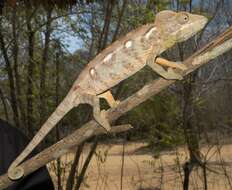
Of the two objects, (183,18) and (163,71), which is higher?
(183,18)

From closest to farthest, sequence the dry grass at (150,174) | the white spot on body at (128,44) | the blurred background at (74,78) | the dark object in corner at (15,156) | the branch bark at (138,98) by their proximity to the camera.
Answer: the branch bark at (138,98), the white spot on body at (128,44), the dark object in corner at (15,156), the blurred background at (74,78), the dry grass at (150,174)

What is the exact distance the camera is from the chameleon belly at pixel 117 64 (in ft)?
2.53

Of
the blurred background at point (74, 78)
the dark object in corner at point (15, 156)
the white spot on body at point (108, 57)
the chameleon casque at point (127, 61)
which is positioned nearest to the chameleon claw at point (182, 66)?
the chameleon casque at point (127, 61)

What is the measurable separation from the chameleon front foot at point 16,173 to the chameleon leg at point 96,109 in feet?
0.46

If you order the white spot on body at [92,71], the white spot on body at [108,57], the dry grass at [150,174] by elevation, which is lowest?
the white spot on body at [92,71]

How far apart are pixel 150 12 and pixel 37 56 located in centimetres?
189

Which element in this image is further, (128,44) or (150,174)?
(150,174)

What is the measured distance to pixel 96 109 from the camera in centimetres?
81

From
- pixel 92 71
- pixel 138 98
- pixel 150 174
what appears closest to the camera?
pixel 138 98

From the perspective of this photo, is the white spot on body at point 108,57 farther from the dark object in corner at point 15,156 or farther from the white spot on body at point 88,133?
the dark object in corner at point 15,156

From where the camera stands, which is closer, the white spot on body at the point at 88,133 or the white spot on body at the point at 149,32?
the white spot on body at the point at 88,133

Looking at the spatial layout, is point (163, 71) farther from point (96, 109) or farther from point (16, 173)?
point (16, 173)

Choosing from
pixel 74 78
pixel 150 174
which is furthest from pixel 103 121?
pixel 150 174

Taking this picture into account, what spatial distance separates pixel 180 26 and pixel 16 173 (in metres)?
0.37
